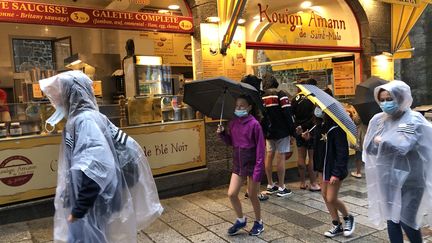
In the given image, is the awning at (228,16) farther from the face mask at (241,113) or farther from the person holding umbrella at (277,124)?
the face mask at (241,113)

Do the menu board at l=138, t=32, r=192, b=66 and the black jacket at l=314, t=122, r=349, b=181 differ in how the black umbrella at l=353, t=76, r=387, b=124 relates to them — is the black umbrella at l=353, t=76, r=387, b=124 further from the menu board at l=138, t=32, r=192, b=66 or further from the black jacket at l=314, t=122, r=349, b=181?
the menu board at l=138, t=32, r=192, b=66

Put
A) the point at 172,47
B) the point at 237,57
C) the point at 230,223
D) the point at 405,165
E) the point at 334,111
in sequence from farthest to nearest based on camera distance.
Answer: the point at 172,47 < the point at 237,57 < the point at 230,223 < the point at 334,111 < the point at 405,165

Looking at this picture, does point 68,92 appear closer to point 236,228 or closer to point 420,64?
point 236,228

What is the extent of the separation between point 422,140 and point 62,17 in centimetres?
471

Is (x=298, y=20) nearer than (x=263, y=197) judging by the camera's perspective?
No

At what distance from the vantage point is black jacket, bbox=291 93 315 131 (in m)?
6.43

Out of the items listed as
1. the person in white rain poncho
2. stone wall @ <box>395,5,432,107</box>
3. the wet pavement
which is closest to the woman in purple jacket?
the wet pavement

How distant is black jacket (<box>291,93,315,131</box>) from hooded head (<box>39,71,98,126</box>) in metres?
4.36

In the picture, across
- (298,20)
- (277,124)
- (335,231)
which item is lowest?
(335,231)

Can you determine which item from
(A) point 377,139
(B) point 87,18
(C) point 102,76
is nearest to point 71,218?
(A) point 377,139

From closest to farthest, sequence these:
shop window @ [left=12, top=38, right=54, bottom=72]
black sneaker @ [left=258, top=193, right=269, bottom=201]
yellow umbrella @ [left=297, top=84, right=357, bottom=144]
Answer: yellow umbrella @ [left=297, top=84, right=357, bottom=144] < black sneaker @ [left=258, top=193, right=269, bottom=201] < shop window @ [left=12, top=38, right=54, bottom=72]

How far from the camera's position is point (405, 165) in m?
3.42

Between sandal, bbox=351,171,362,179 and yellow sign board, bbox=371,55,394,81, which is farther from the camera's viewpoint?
yellow sign board, bbox=371,55,394,81

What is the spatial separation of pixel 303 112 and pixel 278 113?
1.53ft
